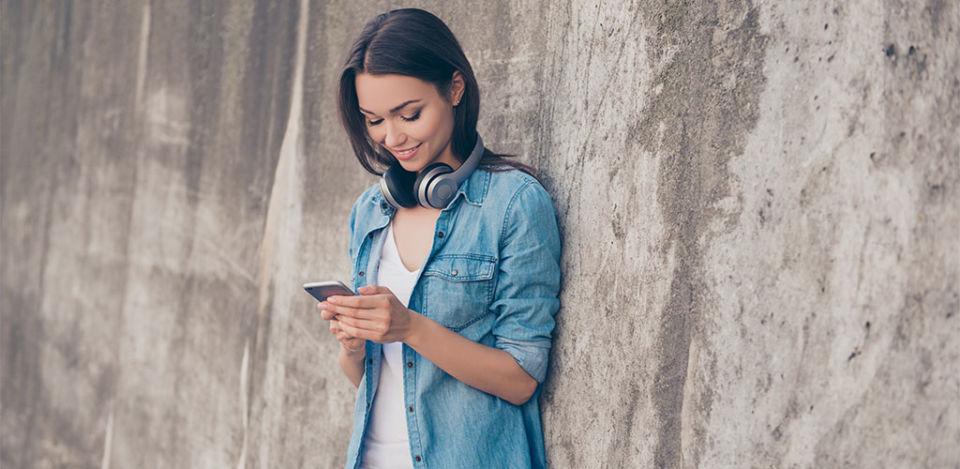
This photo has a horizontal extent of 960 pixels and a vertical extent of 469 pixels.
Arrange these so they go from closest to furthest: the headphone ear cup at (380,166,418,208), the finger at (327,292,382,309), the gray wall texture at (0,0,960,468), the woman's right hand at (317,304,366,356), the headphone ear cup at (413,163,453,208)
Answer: the gray wall texture at (0,0,960,468) → the finger at (327,292,382,309) → the woman's right hand at (317,304,366,356) → the headphone ear cup at (413,163,453,208) → the headphone ear cup at (380,166,418,208)

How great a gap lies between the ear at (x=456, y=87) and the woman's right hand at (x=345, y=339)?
0.71 meters

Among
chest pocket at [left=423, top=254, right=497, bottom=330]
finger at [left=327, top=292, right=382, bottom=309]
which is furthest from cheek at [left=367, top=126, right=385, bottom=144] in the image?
finger at [left=327, top=292, right=382, bottom=309]

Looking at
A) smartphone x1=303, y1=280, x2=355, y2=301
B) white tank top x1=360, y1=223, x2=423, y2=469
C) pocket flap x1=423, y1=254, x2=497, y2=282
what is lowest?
white tank top x1=360, y1=223, x2=423, y2=469

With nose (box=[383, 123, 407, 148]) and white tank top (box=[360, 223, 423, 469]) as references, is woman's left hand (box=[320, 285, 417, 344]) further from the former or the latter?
nose (box=[383, 123, 407, 148])

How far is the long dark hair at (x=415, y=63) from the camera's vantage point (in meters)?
2.29

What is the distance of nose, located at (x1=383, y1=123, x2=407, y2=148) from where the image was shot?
7.68ft

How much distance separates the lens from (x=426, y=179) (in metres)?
2.36

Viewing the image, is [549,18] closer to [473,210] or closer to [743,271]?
[473,210]

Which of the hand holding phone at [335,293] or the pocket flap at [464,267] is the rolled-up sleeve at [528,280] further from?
the hand holding phone at [335,293]

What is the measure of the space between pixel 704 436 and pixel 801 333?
38cm

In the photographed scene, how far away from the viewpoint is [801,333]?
179 cm

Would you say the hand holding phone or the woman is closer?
the hand holding phone

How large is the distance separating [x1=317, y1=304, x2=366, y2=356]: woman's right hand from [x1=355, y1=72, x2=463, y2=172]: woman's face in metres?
0.50

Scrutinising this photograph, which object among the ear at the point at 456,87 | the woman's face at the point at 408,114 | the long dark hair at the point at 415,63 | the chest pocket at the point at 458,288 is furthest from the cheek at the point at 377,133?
the chest pocket at the point at 458,288
